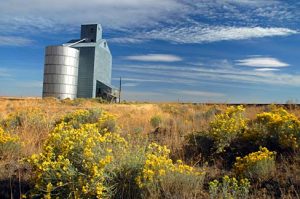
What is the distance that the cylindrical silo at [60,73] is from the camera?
42.9 meters

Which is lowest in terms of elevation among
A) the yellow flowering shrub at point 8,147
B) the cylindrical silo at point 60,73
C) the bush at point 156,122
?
the yellow flowering shrub at point 8,147

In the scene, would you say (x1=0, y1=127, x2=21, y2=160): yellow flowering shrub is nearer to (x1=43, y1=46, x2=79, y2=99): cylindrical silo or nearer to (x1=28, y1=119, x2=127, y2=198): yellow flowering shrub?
(x1=28, y1=119, x2=127, y2=198): yellow flowering shrub

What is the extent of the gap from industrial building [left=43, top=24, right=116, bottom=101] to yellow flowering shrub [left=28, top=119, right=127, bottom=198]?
37.7 m

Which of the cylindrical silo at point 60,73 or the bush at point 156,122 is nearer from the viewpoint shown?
the bush at point 156,122

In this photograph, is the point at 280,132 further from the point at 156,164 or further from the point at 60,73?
the point at 60,73

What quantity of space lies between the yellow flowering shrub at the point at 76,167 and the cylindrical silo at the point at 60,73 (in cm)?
3907

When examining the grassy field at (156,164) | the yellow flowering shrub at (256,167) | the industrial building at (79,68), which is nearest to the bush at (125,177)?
the grassy field at (156,164)

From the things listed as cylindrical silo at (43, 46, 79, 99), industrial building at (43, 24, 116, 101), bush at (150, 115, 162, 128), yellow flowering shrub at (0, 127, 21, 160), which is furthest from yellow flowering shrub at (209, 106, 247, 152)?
cylindrical silo at (43, 46, 79, 99)

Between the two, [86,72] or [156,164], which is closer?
[156,164]

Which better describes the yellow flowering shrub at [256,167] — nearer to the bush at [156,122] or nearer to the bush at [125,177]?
the bush at [125,177]

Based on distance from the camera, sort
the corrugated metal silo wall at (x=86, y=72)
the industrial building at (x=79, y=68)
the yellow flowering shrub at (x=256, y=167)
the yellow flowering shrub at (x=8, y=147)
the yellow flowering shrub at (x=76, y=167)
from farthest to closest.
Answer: the corrugated metal silo wall at (x=86, y=72) → the industrial building at (x=79, y=68) → the yellow flowering shrub at (x=8, y=147) → the yellow flowering shrub at (x=256, y=167) → the yellow flowering shrub at (x=76, y=167)

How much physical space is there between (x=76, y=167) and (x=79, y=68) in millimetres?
42226

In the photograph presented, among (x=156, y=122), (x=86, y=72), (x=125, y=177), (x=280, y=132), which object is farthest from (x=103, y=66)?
(x=125, y=177)

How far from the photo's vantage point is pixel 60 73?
4312 centimetres
